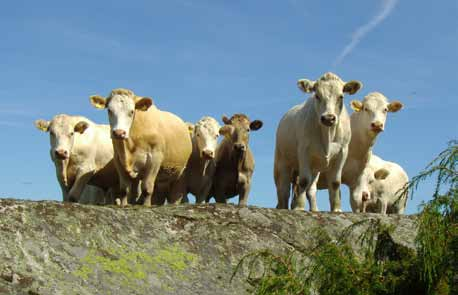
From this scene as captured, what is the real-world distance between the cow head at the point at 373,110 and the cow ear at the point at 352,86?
1.32 m

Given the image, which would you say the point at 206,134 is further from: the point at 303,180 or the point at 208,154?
the point at 303,180

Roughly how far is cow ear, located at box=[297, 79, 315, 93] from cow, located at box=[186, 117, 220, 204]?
129 inches

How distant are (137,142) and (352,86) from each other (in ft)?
12.6

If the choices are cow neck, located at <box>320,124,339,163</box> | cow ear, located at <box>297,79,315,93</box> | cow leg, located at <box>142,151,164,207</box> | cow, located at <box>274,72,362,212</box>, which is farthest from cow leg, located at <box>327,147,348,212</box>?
cow leg, located at <box>142,151,164,207</box>

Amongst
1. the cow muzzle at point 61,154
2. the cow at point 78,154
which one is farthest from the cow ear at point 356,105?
the cow muzzle at point 61,154

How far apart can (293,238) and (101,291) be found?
7.34 feet

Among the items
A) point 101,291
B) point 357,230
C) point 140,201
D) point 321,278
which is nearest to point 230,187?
point 140,201

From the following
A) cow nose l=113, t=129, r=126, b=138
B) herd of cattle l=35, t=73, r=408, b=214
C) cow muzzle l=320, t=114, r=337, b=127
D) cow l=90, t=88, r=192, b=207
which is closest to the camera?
cow muzzle l=320, t=114, r=337, b=127

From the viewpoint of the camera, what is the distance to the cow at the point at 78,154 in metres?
13.7

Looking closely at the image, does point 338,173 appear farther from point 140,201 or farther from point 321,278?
point 321,278

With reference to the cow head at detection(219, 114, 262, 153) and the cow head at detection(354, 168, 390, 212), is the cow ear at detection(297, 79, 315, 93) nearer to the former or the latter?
the cow head at detection(354, 168, 390, 212)

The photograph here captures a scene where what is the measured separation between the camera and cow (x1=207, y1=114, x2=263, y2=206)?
49.2ft

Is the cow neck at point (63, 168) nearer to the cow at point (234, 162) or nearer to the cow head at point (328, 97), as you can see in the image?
the cow at point (234, 162)

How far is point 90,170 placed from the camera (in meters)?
14.2
